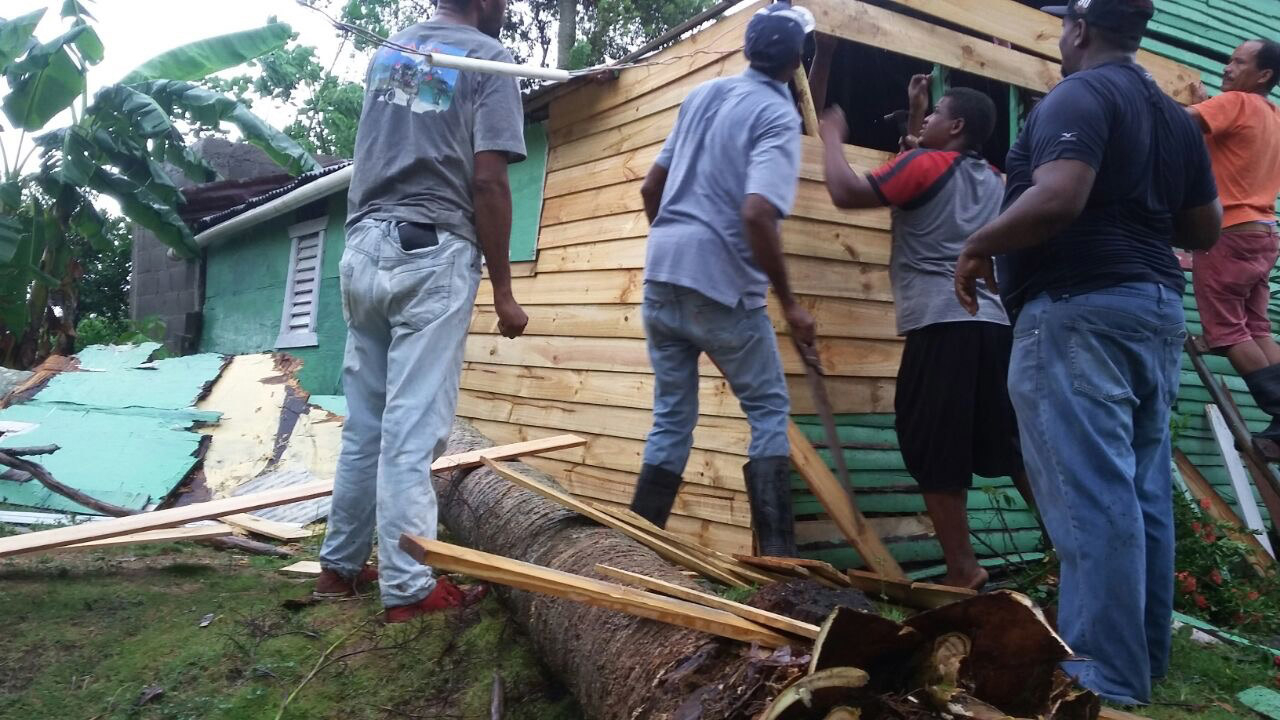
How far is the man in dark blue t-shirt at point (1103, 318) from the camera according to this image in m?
2.43

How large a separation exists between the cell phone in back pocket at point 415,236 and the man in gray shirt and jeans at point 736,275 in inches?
31.6

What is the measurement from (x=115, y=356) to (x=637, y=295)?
6933 mm

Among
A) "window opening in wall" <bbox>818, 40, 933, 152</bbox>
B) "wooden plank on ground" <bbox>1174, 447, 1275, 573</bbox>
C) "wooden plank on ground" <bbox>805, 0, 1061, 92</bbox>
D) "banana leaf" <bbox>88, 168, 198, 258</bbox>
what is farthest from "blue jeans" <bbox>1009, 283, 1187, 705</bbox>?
"banana leaf" <bbox>88, 168, 198, 258</bbox>

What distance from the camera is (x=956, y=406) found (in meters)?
3.52

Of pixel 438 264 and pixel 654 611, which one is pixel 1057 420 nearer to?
pixel 654 611

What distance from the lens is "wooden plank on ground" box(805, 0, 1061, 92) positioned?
4.36 m

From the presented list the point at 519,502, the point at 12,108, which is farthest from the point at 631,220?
the point at 12,108

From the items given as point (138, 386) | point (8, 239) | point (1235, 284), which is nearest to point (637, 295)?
point (1235, 284)

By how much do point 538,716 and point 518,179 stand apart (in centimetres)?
445

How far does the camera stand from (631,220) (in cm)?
504

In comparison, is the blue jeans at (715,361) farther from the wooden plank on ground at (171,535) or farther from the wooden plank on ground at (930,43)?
the wooden plank on ground at (171,535)

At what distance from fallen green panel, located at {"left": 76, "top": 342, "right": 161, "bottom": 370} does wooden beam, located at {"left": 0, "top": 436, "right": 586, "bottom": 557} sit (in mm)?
5888

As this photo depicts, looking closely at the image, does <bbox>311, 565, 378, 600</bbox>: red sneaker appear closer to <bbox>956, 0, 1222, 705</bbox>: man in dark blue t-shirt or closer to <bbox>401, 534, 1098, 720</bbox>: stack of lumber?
<bbox>401, 534, 1098, 720</bbox>: stack of lumber

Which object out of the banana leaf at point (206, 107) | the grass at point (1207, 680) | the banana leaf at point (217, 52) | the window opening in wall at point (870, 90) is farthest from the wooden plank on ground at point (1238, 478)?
the banana leaf at point (217, 52)
